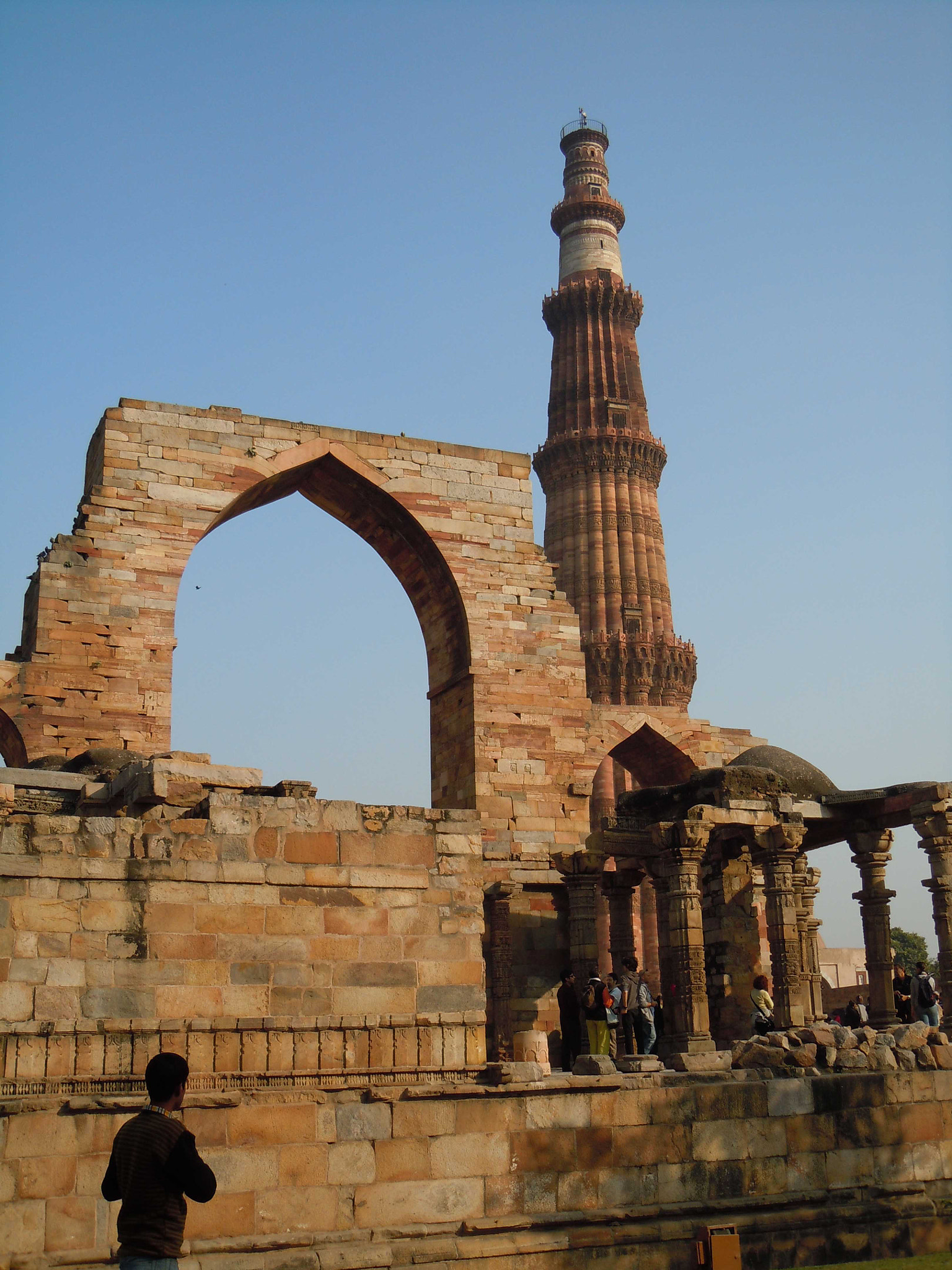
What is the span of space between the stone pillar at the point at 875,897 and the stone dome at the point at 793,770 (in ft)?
2.48

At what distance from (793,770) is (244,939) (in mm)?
9551

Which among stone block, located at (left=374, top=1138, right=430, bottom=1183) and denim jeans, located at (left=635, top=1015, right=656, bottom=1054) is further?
denim jeans, located at (left=635, top=1015, right=656, bottom=1054)

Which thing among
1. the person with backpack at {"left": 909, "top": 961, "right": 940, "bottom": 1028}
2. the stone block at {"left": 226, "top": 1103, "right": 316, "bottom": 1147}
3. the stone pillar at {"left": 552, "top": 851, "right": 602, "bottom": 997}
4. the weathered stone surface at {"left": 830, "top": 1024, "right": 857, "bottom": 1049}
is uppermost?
the stone pillar at {"left": 552, "top": 851, "right": 602, "bottom": 997}

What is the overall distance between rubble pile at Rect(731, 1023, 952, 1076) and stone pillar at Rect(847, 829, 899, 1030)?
7341 mm

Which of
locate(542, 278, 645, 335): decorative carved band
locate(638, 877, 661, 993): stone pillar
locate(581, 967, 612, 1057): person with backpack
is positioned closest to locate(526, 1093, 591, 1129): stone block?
locate(581, 967, 612, 1057): person with backpack

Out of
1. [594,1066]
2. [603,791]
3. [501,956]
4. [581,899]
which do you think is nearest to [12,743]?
[501,956]

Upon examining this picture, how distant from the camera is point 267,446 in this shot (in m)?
17.2

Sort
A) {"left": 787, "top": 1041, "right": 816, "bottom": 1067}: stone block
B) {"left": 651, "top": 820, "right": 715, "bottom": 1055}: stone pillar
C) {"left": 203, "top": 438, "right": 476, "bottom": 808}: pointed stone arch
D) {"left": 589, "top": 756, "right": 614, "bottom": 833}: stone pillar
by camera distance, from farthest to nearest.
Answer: {"left": 589, "top": 756, "right": 614, "bottom": 833}: stone pillar, {"left": 203, "top": 438, "right": 476, "bottom": 808}: pointed stone arch, {"left": 651, "top": 820, "right": 715, "bottom": 1055}: stone pillar, {"left": 787, "top": 1041, "right": 816, "bottom": 1067}: stone block

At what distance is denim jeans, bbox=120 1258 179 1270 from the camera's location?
14.4 feet

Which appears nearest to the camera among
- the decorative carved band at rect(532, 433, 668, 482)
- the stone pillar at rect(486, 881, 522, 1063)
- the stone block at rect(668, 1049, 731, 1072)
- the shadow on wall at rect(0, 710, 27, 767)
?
the stone block at rect(668, 1049, 731, 1072)

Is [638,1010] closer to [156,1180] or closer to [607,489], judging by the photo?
[156,1180]

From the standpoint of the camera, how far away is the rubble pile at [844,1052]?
28.3ft

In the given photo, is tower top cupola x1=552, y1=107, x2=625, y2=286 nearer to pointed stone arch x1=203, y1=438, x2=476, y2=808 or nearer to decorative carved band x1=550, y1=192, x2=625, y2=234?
decorative carved band x1=550, y1=192, x2=625, y2=234

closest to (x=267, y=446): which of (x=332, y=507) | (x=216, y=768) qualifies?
(x=332, y=507)
